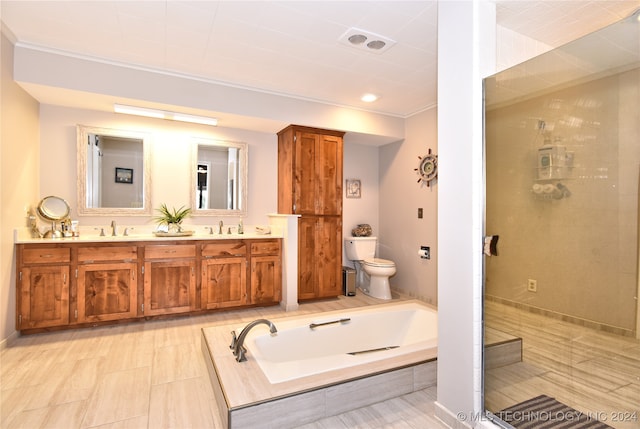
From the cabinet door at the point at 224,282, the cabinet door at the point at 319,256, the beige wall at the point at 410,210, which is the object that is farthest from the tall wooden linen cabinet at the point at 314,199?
the beige wall at the point at 410,210

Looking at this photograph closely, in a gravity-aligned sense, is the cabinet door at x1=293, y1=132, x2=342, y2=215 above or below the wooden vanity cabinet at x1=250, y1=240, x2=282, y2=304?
above

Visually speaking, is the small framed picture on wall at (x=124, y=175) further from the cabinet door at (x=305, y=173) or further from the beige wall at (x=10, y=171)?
the cabinet door at (x=305, y=173)

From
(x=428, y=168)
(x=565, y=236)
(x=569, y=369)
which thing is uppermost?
(x=428, y=168)

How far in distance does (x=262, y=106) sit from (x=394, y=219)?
2481 millimetres

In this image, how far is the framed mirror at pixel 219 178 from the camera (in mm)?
3939

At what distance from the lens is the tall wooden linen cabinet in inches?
158

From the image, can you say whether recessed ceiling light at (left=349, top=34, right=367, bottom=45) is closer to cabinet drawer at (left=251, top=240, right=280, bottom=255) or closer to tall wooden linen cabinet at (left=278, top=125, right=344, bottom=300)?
tall wooden linen cabinet at (left=278, top=125, right=344, bottom=300)

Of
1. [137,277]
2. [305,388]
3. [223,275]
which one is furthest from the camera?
[223,275]

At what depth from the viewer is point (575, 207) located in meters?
1.55

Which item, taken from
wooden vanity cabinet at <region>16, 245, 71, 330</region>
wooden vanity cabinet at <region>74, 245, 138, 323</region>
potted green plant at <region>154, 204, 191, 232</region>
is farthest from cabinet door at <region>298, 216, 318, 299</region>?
wooden vanity cabinet at <region>16, 245, 71, 330</region>

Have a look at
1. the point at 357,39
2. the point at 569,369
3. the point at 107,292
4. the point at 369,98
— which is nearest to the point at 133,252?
the point at 107,292

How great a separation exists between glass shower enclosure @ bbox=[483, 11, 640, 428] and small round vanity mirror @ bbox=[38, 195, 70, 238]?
12.7 feet

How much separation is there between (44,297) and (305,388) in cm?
270

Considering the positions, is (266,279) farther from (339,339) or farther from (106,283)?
(106,283)
